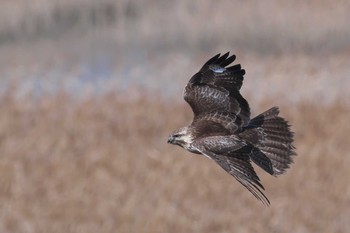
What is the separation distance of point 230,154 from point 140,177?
29.1ft

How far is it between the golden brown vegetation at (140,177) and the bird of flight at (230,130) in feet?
21.0

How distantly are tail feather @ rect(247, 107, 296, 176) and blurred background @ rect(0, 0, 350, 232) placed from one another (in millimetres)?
6320

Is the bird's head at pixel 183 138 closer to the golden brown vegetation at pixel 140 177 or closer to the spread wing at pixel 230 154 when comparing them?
the spread wing at pixel 230 154

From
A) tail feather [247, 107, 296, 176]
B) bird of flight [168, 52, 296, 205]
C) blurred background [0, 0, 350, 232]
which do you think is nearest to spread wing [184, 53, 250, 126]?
bird of flight [168, 52, 296, 205]

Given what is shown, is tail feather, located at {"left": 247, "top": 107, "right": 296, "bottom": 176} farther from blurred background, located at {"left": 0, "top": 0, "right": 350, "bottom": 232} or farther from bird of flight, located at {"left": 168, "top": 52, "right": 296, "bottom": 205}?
blurred background, located at {"left": 0, "top": 0, "right": 350, "bottom": 232}

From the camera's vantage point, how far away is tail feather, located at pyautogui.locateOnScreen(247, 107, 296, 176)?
20.2 ft

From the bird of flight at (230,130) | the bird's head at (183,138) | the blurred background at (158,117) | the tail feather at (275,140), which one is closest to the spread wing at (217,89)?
the bird of flight at (230,130)

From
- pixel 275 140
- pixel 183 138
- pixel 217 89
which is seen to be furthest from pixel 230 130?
pixel 275 140

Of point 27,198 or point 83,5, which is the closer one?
point 27,198

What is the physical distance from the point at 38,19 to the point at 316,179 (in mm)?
13438

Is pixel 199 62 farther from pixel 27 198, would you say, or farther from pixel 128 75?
pixel 27 198

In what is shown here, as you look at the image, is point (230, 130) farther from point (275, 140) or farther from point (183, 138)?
point (275, 140)

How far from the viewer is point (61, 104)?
16359 mm

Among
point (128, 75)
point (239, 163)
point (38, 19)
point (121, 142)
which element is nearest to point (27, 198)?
point (121, 142)
